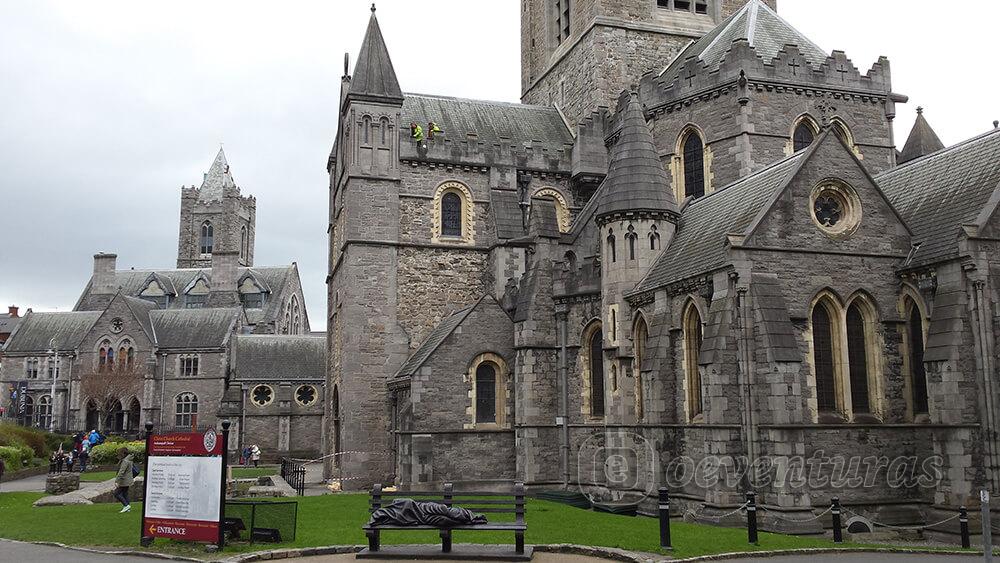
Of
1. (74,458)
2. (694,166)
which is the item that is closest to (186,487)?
(694,166)

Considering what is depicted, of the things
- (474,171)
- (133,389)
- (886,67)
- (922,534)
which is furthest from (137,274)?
(922,534)

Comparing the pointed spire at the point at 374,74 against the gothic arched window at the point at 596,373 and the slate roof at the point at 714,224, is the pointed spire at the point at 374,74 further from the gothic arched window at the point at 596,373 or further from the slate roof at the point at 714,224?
the slate roof at the point at 714,224

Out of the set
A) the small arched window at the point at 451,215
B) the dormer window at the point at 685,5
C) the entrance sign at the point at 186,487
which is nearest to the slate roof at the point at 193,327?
the small arched window at the point at 451,215

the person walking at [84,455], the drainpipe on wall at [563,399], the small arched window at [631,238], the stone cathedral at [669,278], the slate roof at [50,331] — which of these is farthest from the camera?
the slate roof at [50,331]

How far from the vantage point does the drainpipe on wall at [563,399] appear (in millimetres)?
26109

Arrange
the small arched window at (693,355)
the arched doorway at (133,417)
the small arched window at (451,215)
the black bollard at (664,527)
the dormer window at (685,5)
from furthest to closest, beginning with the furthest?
the arched doorway at (133,417) → the dormer window at (685,5) → the small arched window at (451,215) → the small arched window at (693,355) → the black bollard at (664,527)

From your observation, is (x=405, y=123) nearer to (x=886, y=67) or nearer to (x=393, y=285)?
(x=393, y=285)

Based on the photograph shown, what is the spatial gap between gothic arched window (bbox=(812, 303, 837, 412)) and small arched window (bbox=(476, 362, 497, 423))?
35.9 ft

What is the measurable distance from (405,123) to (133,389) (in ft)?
133

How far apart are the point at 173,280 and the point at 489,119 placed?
188ft

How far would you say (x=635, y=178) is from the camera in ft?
80.4

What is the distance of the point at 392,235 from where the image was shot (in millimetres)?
30906

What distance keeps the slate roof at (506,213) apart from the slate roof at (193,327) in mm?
39089

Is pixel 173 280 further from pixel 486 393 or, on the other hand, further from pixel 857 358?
pixel 857 358
